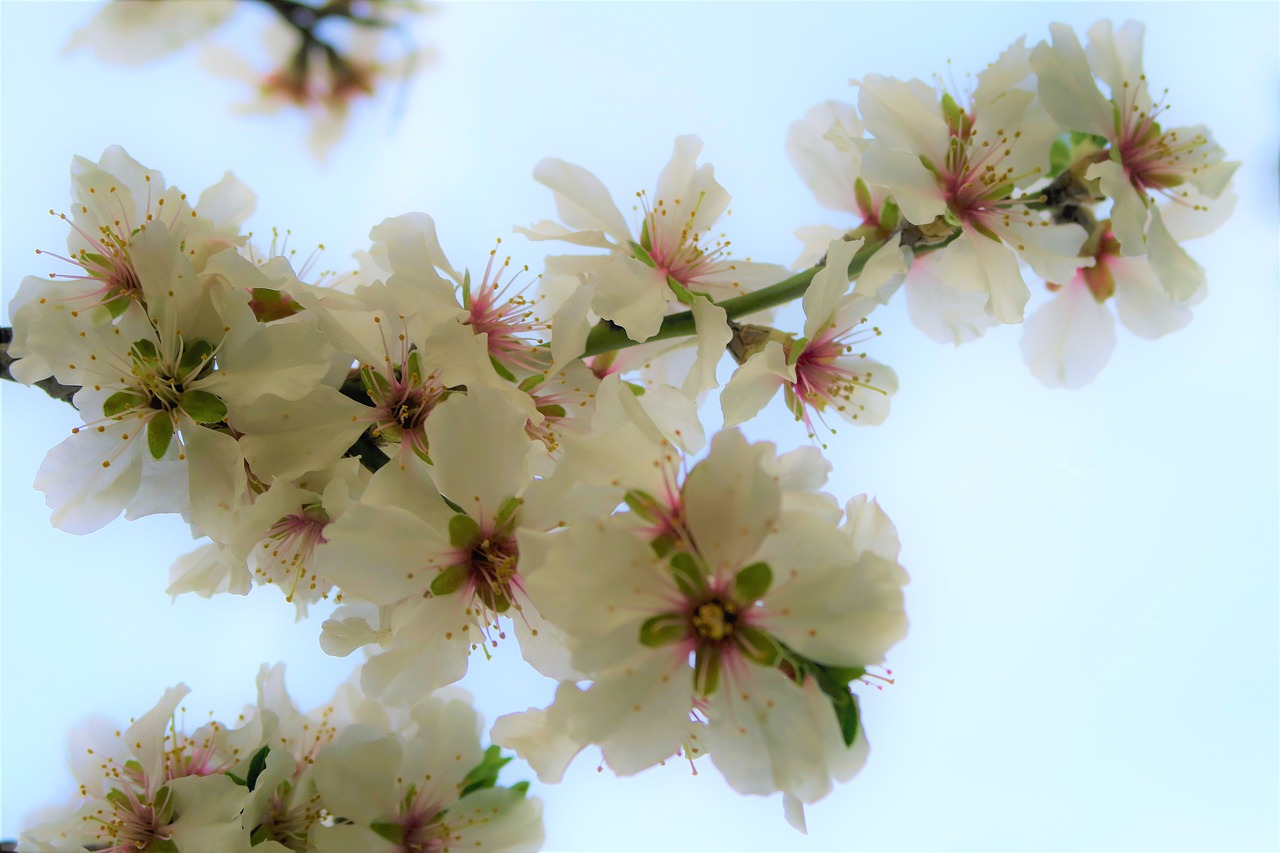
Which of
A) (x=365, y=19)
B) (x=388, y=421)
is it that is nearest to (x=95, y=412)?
(x=388, y=421)

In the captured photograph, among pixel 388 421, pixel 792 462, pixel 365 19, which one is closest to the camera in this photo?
pixel 792 462

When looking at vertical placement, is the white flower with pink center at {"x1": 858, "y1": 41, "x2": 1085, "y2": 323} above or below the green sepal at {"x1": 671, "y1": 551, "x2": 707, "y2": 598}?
above

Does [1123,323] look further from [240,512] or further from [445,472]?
[240,512]

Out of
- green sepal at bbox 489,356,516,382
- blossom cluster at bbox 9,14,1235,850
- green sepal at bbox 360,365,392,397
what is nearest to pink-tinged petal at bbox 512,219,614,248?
blossom cluster at bbox 9,14,1235,850

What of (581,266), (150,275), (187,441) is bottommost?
(187,441)

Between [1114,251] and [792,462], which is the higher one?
[1114,251]

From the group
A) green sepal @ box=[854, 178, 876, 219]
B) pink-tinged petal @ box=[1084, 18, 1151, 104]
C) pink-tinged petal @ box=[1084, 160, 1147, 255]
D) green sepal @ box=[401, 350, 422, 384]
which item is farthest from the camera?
green sepal @ box=[854, 178, 876, 219]

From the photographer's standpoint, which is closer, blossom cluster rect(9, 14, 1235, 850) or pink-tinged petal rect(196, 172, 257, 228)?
blossom cluster rect(9, 14, 1235, 850)

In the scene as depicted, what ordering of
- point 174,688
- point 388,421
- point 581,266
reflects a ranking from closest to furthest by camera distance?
point 388,421, point 581,266, point 174,688

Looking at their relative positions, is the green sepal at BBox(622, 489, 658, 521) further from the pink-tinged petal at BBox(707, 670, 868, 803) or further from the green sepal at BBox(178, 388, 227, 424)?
the green sepal at BBox(178, 388, 227, 424)
